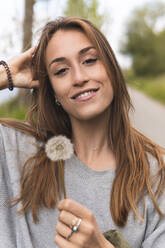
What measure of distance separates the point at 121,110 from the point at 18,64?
2.51ft

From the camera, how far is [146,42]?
37.5m

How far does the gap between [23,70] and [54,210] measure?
3.17ft

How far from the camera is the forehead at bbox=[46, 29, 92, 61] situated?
186 centimetres

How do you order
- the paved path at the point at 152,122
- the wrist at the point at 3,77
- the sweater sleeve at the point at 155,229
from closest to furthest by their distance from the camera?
the sweater sleeve at the point at 155,229
the wrist at the point at 3,77
the paved path at the point at 152,122

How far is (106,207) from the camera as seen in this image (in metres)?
1.86

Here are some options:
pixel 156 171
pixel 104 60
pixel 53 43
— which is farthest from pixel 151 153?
pixel 53 43

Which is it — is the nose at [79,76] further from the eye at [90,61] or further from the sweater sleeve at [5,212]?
the sweater sleeve at [5,212]

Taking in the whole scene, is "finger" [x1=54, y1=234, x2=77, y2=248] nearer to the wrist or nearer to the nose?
the nose

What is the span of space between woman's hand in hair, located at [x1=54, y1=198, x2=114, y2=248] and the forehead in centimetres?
94

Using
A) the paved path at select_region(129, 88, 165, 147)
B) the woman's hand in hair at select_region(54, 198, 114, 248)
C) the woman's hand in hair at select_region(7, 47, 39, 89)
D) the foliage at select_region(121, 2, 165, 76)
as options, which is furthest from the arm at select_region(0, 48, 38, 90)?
the foliage at select_region(121, 2, 165, 76)

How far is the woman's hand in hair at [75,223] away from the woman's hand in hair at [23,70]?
1083 mm

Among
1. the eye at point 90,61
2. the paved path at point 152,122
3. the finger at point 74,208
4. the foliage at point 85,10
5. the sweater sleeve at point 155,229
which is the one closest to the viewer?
the finger at point 74,208

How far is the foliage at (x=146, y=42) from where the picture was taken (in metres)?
36.2

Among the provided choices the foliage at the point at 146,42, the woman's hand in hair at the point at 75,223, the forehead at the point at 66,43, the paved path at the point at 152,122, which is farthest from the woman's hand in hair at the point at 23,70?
the foliage at the point at 146,42
